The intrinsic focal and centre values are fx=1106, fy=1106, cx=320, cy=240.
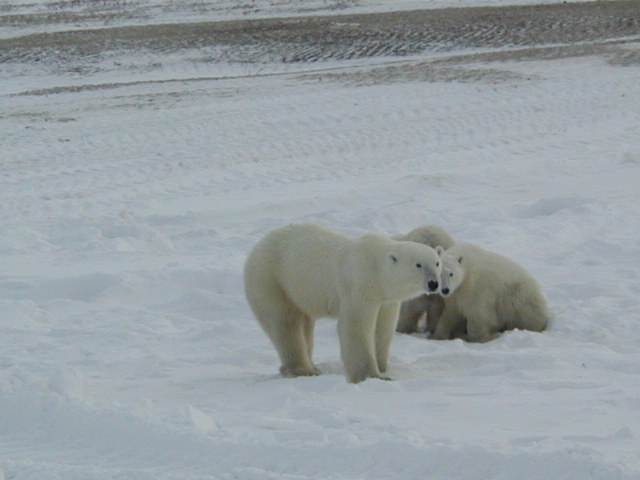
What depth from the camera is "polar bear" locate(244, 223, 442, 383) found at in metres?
6.26

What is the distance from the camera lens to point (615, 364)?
6.55 meters

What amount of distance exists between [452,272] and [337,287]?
3.42 feet

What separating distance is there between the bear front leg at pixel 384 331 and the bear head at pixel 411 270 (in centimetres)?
42

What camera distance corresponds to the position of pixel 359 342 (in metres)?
6.44

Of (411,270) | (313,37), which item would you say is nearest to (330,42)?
(313,37)

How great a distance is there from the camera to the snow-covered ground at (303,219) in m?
4.81

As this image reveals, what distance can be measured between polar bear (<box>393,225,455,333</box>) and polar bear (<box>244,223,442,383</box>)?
46.1 inches

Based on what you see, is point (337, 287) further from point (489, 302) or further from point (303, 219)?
point (303, 219)

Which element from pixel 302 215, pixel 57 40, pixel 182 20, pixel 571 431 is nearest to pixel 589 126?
pixel 302 215

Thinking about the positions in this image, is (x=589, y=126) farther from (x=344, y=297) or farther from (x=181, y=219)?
(x=344, y=297)

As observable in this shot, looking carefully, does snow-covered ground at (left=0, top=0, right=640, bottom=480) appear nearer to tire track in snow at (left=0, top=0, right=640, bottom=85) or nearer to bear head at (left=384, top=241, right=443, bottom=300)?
bear head at (left=384, top=241, right=443, bottom=300)

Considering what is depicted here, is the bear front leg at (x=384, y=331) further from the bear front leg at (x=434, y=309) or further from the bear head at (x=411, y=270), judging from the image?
the bear front leg at (x=434, y=309)

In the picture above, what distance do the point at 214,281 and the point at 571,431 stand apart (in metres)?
4.55

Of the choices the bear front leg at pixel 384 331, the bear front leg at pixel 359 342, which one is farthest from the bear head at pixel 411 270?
the bear front leg at pixel 384 331
